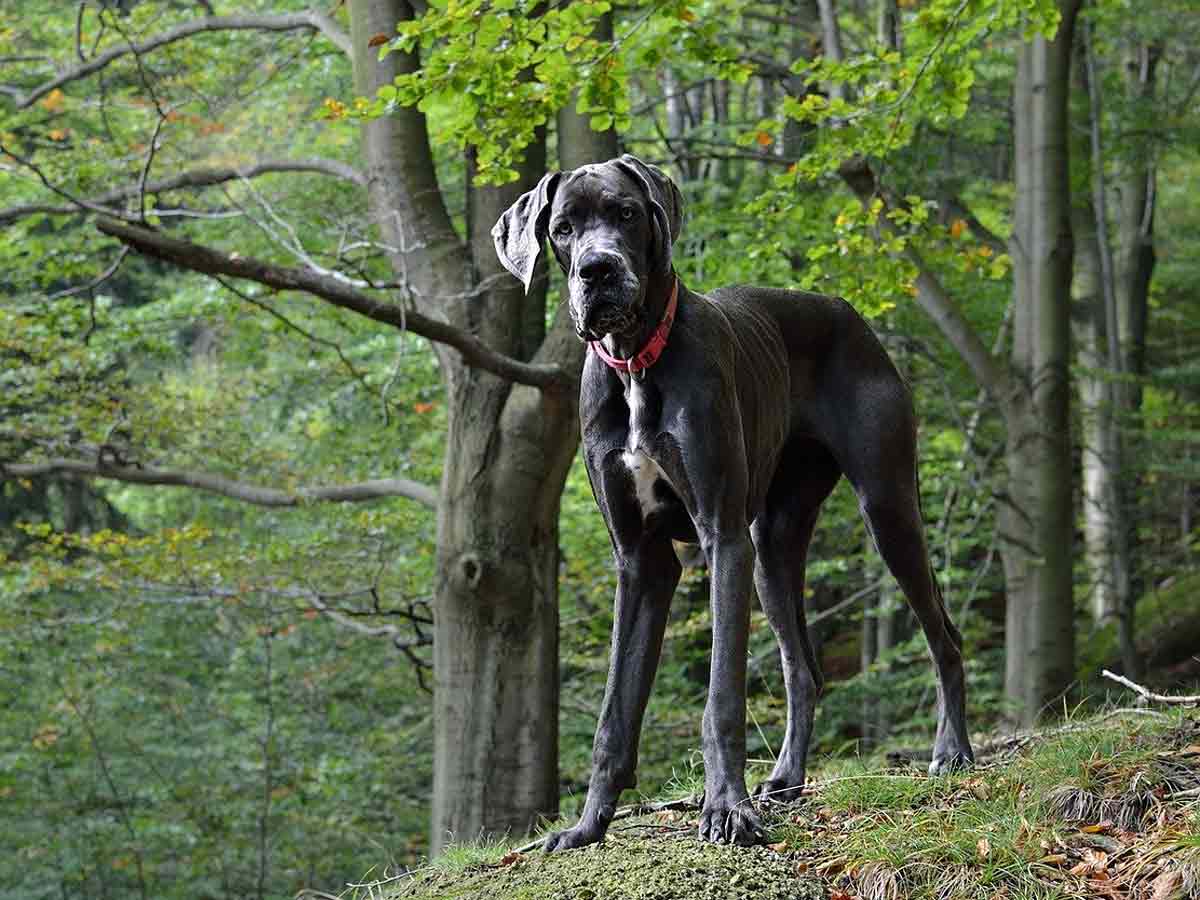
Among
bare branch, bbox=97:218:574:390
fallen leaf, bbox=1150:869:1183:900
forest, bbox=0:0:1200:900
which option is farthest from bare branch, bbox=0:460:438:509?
fallen leaf, bbox=1150:869:1183:900

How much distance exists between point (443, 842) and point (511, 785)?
548 mm

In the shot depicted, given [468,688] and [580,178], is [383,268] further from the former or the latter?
[580,178]

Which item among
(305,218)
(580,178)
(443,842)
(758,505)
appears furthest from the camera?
(305,218)

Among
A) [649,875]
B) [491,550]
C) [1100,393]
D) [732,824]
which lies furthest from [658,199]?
[1100,393]

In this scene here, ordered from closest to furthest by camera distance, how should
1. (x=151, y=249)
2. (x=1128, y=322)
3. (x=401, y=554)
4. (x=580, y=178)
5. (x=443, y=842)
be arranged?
1. (x=580, y=178)
2. (x=151, y=249)
3. (x=443, y=842)
4. (x=401, y=554)
5. (x=1128, y=322)

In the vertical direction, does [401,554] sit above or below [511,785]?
above

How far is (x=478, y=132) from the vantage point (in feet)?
25.0

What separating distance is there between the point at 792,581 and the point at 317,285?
9.90ft

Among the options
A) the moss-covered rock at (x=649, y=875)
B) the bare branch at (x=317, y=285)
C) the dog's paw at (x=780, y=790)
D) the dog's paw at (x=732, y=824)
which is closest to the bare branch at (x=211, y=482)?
the bare branch at (x=317, y=285)

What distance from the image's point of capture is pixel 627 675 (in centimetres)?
491

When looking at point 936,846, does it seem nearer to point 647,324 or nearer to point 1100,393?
point 647,324

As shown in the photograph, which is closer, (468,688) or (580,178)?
(580,178)

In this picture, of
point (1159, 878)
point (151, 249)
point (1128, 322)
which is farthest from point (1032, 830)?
point (1128, 322)

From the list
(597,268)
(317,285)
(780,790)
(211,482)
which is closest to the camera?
(597,268)
